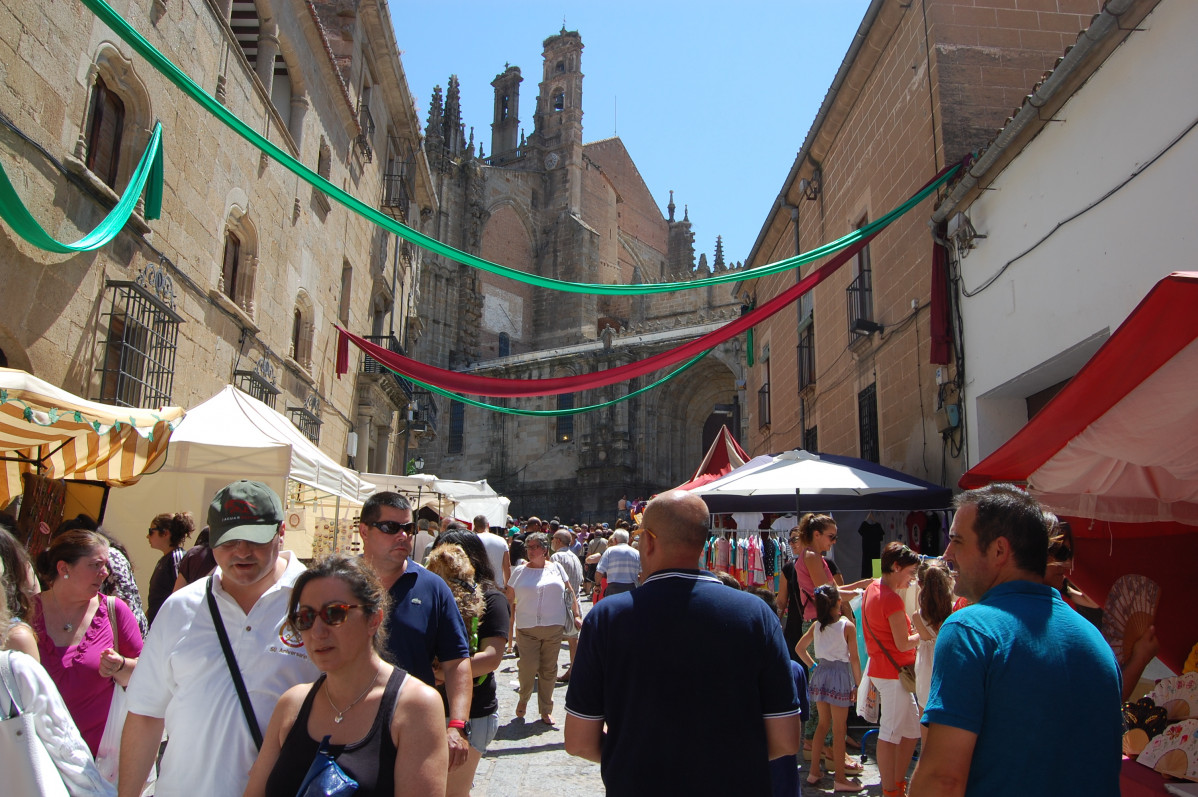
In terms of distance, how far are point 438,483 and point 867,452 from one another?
24.5ft

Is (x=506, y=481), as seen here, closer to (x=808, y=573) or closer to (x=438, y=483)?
(x=438, y=483)

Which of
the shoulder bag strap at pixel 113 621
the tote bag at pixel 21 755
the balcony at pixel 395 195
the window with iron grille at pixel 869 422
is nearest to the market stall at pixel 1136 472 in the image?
the tote bag at pixel 21 755

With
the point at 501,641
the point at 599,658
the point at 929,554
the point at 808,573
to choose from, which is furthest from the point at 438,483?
the point at 599,658

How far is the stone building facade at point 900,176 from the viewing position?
9.00 meters

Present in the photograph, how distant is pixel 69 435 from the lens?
5078 millimetres

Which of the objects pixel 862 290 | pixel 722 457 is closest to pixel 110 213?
pixel 722 457

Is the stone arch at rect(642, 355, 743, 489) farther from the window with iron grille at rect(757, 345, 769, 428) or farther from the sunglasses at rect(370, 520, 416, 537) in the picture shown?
the sunglasses at rect(370, 520, 416, 537)

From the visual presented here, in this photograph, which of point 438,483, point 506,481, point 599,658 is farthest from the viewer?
point 506,481

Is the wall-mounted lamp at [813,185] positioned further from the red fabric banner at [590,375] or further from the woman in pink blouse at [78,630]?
the woman in pink blouse at [78,630]

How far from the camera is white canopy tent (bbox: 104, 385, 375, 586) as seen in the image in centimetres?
701

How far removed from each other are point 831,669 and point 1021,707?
143 inches

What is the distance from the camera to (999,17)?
932 cm

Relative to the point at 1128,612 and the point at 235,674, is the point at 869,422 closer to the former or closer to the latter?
the point at 1128,612

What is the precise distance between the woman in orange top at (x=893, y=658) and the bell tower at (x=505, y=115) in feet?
166
